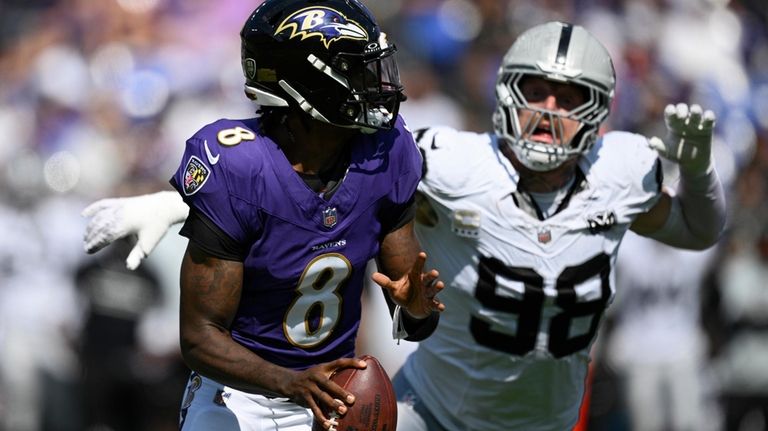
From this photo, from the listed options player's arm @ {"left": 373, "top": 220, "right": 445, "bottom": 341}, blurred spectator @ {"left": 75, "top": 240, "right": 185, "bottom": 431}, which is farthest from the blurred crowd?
player's arm @ {"left": 373, "top": 220, "right": 445, "bottom": 341}

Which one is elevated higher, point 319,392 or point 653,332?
point 319,392

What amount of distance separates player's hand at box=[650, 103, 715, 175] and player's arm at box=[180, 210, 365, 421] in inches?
62.7

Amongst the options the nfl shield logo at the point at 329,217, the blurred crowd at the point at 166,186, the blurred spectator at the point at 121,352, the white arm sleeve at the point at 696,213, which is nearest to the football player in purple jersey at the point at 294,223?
the nfl shield logo at the point at 329,217

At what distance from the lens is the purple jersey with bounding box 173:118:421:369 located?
332cm

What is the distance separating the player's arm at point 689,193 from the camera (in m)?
4.35

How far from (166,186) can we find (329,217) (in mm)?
4033

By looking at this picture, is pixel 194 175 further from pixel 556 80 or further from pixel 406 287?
pixel 556 80

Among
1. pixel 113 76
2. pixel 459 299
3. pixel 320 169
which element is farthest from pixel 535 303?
pixel 113 76

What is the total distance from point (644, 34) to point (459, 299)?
542 centimetres

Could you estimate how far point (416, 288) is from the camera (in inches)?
132

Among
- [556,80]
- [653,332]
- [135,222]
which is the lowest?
[653,332]

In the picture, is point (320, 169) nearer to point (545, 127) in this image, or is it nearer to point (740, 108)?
point (545, 127)

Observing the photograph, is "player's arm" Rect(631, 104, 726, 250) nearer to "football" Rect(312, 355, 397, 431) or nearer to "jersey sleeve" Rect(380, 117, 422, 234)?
"jersey sleeve" Rect(380, 117, 422, 234)

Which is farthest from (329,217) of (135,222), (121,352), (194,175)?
(121,352)
